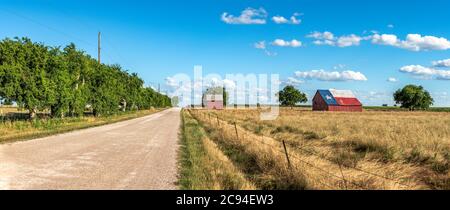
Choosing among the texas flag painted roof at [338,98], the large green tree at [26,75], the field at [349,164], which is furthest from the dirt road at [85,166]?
the texas flag painted roof at [338,98]

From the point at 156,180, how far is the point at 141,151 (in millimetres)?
5697

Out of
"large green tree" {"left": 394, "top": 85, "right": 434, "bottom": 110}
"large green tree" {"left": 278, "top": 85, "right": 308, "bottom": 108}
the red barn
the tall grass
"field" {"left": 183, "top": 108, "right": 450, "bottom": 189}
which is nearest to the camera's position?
the tall grass

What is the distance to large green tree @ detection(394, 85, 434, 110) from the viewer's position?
385 feet

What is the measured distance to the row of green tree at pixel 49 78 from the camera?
1001 inches

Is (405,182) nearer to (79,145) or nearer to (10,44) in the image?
(79,145)

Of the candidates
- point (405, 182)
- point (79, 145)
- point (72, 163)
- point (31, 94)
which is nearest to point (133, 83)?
point (31, 94)

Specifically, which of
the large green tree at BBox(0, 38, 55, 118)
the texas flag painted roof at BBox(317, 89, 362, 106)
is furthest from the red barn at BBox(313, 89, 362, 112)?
the large green tree at BBox(0, 38, 55, 118)

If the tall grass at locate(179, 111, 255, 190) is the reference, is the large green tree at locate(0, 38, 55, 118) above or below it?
above

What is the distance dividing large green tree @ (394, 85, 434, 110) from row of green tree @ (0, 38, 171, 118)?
353 ft

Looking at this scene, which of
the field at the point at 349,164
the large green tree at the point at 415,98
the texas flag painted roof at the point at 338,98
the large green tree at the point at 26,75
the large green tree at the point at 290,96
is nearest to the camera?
the field at the point at 349,164

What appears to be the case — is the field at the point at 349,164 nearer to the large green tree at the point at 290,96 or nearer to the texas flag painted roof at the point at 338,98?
the texas flag painted roof at the point at 338,98

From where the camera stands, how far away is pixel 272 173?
31.0 ft

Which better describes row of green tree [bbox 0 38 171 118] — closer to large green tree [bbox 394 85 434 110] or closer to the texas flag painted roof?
the texas flag painted roof
